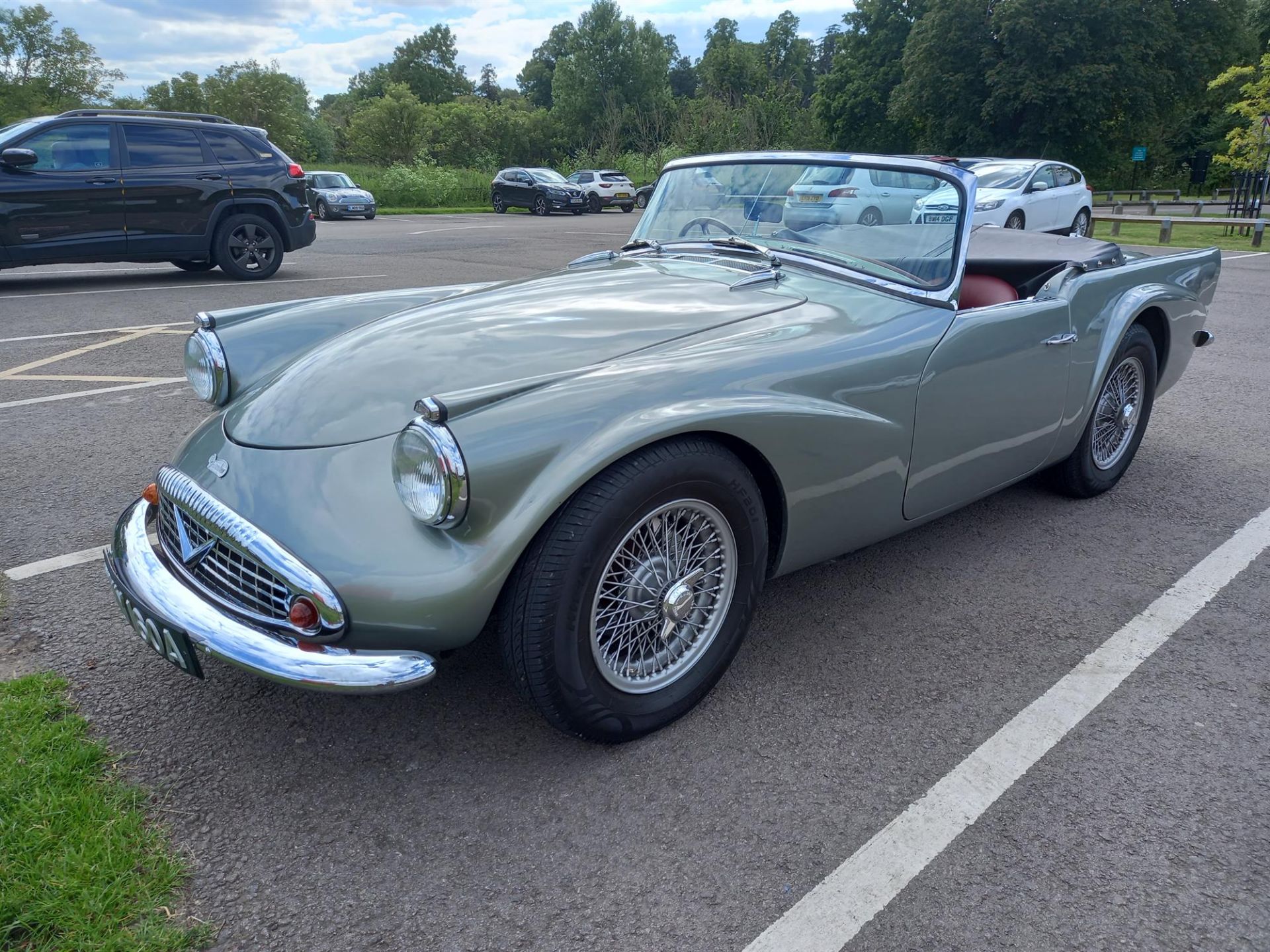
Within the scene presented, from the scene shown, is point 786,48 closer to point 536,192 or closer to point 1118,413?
point 536,192

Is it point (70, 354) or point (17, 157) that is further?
point (17, 157)

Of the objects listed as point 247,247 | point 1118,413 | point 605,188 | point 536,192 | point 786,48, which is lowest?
point 1118,413

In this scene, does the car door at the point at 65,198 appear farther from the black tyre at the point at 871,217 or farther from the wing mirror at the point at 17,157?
the black tyre at the point at 871,217

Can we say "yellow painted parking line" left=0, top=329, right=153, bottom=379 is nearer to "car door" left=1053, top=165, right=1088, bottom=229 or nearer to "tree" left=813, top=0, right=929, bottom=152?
"car door" left=1053, top=165, right=1088, bottom=229

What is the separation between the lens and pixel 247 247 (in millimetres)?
10008

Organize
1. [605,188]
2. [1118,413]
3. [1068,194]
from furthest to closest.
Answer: [605,188], [1068,194], [1118,413]

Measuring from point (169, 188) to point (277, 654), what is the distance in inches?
349

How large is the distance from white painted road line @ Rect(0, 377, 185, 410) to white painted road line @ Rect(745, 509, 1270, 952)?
516cm

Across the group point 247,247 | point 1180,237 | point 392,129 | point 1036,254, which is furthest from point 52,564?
point 392,129

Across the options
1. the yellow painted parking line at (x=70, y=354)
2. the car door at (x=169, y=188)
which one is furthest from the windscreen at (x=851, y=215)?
the car door at (x=169, y=188)

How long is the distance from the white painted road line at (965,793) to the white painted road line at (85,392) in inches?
203

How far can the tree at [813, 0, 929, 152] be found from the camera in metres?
42.9

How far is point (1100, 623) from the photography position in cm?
297

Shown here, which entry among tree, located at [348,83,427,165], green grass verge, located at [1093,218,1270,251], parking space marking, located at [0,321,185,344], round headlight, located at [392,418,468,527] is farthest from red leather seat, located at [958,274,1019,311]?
tree, located at [348,83,427,165]
